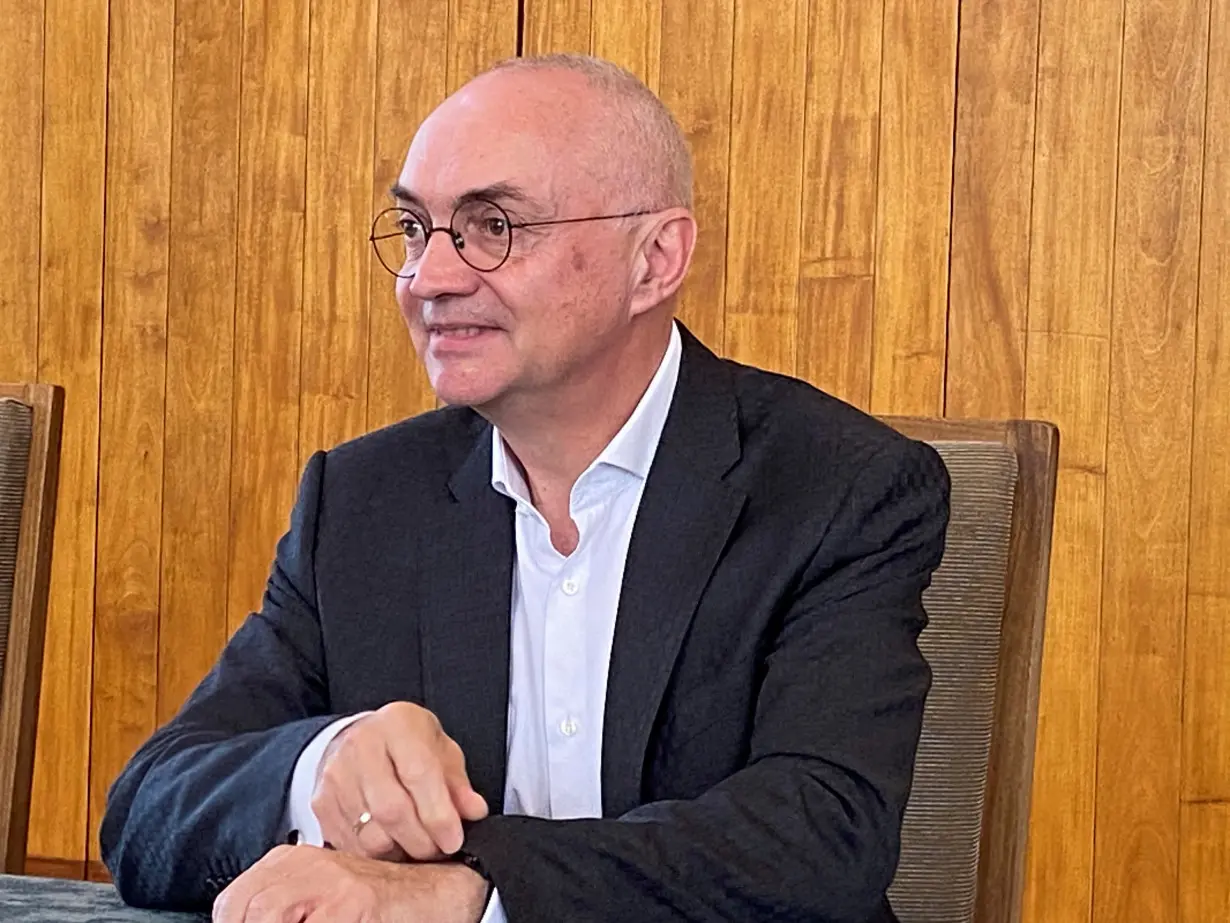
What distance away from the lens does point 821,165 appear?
3.42m

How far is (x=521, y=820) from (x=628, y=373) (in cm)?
56

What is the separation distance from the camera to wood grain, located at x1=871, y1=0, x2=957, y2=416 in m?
3.36

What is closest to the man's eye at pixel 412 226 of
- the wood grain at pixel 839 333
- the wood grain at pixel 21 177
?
the wood grain at pixel 839 333

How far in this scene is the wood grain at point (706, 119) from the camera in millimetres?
3477

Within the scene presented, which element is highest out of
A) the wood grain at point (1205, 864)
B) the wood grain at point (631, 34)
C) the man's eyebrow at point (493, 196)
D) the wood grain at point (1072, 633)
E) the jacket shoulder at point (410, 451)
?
the wood grain at point (631, 34)

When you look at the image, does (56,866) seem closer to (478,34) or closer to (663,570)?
(478,34)

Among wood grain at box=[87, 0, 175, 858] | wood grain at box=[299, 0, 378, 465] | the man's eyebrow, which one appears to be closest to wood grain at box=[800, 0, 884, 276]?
wood grain at box=[299, 0, 378, 465]

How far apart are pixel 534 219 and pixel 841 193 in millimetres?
1753

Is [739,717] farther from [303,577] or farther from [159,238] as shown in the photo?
[159,238]

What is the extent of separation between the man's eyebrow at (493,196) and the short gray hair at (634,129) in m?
0.09

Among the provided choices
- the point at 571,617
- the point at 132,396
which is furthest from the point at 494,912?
the point at 132,396

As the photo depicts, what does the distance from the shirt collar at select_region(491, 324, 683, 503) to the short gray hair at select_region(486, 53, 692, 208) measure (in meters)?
0.16

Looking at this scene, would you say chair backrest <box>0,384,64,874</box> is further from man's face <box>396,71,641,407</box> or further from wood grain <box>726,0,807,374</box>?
wood grain <box>726,0,807,374</box>

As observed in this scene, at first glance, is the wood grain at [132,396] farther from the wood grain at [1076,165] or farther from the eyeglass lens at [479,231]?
the eyeglass lens at [479,231]
